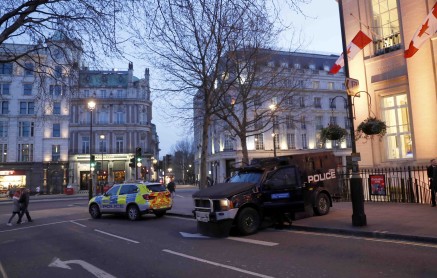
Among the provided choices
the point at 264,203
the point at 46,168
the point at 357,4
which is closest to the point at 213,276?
the point at 264,203

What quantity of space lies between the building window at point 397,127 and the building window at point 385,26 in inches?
99.4

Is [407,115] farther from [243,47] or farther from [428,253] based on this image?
[428,253]

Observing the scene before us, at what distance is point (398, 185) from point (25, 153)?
5516 cm

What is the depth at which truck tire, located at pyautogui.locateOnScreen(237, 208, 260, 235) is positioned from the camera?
1119 centimetres

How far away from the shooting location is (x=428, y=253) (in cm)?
775

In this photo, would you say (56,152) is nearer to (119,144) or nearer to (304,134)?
(119,144)

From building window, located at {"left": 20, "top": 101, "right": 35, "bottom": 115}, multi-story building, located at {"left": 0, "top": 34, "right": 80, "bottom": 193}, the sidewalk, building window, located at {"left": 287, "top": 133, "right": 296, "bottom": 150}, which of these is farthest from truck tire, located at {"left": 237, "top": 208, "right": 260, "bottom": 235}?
building window, located at {"left": 20, "top": 101, "right": 35, "bottom": 115}

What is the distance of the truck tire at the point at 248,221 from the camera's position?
36.7ft

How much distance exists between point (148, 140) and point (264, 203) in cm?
5809

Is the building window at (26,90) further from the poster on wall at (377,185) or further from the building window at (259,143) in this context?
the poster on wall at (377,185)

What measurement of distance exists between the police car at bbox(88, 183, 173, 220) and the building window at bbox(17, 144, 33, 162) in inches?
1749

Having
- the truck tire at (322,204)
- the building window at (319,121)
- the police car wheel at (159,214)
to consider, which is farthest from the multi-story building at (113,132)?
the truck tire at (322,204)

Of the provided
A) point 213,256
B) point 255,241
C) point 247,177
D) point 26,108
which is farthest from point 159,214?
point 26,108

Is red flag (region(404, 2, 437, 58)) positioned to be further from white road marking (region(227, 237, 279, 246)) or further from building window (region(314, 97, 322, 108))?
building window (region(314, 97, 322, 108))
